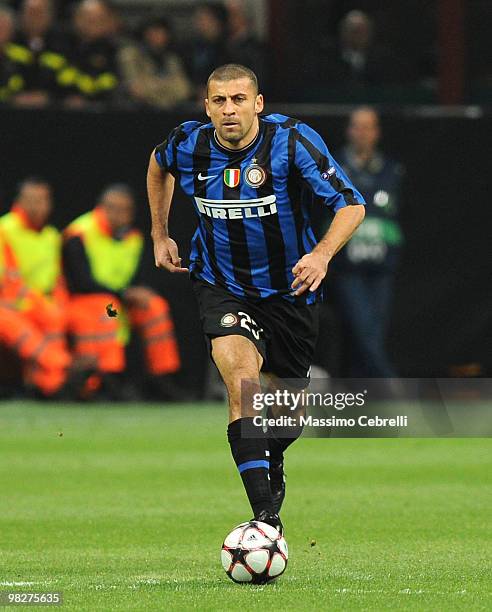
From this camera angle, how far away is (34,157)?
15.4 meters

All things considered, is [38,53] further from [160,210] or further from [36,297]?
[160,210]

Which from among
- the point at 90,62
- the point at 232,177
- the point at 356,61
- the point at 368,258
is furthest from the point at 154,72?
the point at 232,177

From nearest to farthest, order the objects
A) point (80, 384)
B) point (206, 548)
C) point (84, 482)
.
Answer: point (206, 548) < point (84, 482) < point (80, 384)

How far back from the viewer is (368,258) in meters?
14.7

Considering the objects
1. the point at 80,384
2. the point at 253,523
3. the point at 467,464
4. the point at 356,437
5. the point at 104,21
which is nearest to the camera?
the point at 253,523

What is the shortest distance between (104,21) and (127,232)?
7.80 ft

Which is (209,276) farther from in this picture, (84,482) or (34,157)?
(34,157)

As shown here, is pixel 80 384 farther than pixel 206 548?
Yes

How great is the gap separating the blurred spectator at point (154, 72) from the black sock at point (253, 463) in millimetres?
9826

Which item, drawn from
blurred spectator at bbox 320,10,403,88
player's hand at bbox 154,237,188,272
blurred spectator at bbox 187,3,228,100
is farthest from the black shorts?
blurred spectator at bbox 320,10,403,88

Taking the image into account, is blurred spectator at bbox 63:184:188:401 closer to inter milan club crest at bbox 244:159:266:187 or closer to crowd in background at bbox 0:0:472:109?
crowd in background at bbox 0:0:472:109

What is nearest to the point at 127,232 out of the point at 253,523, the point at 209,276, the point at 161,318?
the point at 161,318

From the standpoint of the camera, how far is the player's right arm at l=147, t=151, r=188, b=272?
744 centimetres

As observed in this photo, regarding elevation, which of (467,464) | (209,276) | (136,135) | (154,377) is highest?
(209,276)
